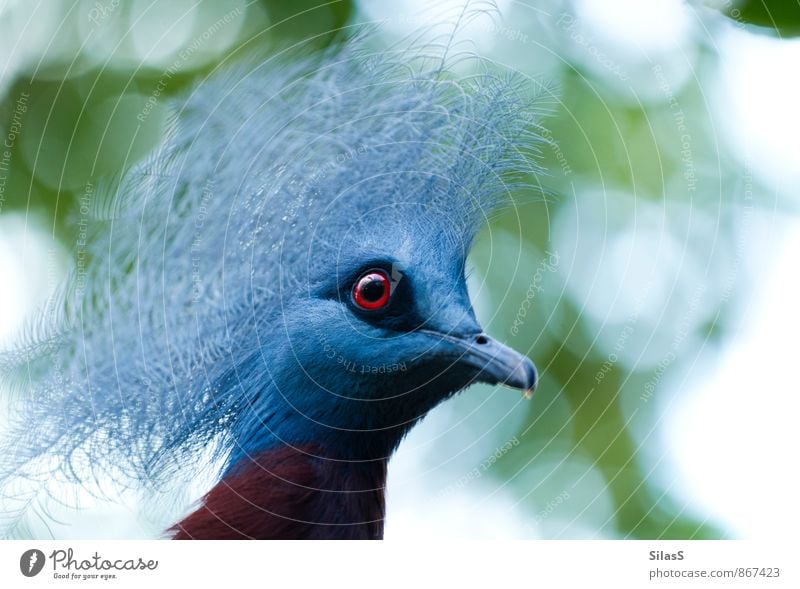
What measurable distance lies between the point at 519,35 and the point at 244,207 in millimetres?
856

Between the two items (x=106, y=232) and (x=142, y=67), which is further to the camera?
(x=142, y=67)

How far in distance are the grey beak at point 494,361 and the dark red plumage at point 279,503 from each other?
405 millimetres

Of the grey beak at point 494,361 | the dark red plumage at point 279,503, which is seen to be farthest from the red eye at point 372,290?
the dark red plumage at point 279,503

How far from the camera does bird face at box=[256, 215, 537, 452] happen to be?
5.76 ft

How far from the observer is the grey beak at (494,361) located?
1.72m

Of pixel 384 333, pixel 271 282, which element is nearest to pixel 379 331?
pixel 384 333

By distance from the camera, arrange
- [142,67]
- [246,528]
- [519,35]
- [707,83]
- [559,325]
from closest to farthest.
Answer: [246,528]
[519,35]
[142,67]
[707,83]
[559,325]

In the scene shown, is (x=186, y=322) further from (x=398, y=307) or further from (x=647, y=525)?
(x=647, y=525)

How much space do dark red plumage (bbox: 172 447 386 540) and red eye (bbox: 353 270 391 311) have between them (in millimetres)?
376

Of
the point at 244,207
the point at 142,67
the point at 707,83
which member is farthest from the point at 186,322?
the point at 707,83

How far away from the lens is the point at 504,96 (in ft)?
6.27

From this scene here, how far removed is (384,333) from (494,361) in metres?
0.25

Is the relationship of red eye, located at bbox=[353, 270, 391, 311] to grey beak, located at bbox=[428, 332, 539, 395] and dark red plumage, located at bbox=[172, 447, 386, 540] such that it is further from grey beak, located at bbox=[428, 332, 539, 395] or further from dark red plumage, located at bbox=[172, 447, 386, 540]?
dark red plumage, located at bbox=[172, 447, 386, 540]

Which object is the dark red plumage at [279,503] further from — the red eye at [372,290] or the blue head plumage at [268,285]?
the red eye at [372,290]
